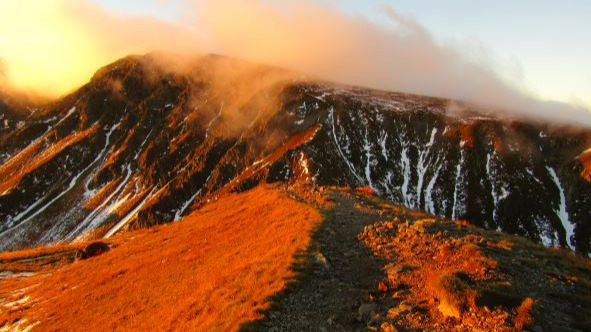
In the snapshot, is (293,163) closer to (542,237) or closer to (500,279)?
(542,237)

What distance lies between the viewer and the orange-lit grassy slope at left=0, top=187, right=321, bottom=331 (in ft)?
69.0

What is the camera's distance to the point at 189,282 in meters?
28.3

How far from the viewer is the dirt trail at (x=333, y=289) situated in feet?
55.1

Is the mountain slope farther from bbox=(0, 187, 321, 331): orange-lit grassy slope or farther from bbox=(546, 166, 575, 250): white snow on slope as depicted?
bbox=(546, 166, 575, 250): white snow on slope

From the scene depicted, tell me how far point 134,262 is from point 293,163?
149160 mm

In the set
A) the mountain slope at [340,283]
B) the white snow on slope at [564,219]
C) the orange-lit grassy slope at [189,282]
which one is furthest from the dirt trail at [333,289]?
the white snow on slope at [564,219]

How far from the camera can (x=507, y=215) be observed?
192 meters

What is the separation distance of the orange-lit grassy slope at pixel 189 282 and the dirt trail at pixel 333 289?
0.92 m

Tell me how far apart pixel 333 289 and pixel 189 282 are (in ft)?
40.2

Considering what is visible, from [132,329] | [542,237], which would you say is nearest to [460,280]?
[132,329]

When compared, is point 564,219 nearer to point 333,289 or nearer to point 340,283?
point 340,283

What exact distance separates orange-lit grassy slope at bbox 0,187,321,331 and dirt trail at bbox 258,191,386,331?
0.92 metres

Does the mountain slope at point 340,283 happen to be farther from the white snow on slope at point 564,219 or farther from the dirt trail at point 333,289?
the white snow on slope at point 564,219

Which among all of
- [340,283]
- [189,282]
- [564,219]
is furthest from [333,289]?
[564,219]
